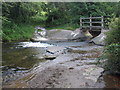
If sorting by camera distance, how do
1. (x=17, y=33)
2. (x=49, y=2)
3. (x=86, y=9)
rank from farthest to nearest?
1. (x=49, y=2)
2. (x=86, y=9)
3. (x=17, y=33)

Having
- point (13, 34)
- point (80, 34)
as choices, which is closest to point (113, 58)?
point (80, 34)

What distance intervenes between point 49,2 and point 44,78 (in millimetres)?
25474

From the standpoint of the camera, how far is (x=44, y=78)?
488 cm

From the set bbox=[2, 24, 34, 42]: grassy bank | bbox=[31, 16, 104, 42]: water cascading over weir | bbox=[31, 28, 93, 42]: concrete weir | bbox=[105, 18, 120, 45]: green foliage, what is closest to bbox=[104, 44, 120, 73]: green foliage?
bbox=[105, 18, 120, 45]: green foliage

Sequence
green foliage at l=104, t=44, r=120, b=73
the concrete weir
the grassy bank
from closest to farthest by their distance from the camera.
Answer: green foliage at l=104, t=44, r=120, b=73, the concrete weir, the grassy bank

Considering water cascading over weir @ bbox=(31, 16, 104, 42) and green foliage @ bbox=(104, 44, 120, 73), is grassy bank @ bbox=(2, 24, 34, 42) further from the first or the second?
green foliage @ bbox=(104, 44, 120, 73)

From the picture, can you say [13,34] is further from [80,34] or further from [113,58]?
[113,58]

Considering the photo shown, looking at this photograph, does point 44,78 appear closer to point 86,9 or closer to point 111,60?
point 111,60

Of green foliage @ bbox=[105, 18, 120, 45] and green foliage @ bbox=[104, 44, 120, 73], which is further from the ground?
green foliage @ bbox=[105, 18, 120, 45]

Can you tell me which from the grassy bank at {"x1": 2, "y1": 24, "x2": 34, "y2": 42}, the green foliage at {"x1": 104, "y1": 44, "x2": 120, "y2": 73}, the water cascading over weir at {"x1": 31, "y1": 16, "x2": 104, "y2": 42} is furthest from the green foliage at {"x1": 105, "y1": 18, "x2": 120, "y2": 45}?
the grassy bank at {"x1": 2, "y1": 24, "x2": 34, "y2": 42}

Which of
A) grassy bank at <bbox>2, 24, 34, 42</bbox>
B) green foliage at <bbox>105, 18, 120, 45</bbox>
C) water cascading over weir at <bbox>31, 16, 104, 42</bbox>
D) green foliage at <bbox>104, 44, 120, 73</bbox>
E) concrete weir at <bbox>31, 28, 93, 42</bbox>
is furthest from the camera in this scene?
grassy bank at <bbox>2, 24, 34, 42</bbox>

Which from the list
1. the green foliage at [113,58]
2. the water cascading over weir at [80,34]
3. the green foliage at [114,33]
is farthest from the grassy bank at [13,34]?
the green foliage at [113,58]

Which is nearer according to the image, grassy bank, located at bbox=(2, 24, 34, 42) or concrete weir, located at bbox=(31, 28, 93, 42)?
concrete weir, located at bbox=(31, 28, 93, 42)

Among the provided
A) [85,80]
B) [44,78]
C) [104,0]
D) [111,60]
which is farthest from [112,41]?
[104,0]
